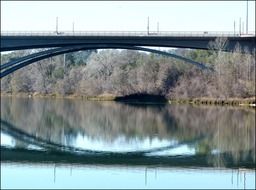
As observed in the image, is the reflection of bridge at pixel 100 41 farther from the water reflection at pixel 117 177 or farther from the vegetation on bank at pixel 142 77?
the water reflection at pixel 117 177

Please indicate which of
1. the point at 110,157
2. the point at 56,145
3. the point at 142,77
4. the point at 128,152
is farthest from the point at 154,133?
the point at 142,77

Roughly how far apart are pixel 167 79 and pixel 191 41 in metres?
10.9

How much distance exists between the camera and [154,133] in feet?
91.6

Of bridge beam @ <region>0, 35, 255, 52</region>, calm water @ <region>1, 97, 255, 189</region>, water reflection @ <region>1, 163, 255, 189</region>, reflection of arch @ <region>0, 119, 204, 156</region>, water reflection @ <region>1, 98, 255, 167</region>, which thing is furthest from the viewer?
bridge beam @ <region>0, 35, 255, 52</region>

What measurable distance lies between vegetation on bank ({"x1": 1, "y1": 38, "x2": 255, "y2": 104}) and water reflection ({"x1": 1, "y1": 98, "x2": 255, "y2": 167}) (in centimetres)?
1527

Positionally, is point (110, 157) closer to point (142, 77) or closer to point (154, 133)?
point (154, 133)

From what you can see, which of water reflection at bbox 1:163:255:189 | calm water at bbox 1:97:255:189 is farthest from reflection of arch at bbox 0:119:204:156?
water reflection at bbox 1:163:255:189

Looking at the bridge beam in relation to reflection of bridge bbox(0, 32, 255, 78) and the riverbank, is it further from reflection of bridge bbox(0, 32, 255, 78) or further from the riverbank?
the riverbank

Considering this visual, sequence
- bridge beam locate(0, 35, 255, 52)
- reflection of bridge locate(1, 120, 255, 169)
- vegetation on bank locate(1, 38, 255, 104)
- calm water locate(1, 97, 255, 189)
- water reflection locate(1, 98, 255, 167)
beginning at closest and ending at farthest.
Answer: calm water locate(1, 97, 255, 189) → reflection of bridge locate(1, 120, 255, 169) → water reflection locate(1, 98, 255, 167) → bridge beam locate(0, 35, 255, 52) → vegetation on bank locate(1, 38, 255, 104)

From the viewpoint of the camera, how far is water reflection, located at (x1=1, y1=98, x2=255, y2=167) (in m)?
21.8

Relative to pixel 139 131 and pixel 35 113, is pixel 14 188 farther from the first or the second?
pixel 35 113

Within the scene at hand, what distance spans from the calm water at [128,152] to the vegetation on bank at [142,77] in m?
18.3

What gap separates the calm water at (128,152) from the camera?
1545 cm

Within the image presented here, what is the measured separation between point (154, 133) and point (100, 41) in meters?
26.6
